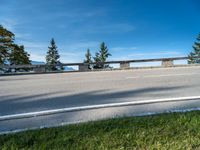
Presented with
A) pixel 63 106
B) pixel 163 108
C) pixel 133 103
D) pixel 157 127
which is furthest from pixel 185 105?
pixel 63 106

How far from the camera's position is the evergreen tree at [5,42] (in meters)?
37.8

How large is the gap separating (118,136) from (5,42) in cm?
3674

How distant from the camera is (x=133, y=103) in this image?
684cm

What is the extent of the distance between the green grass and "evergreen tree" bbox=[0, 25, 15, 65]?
35.0 meters

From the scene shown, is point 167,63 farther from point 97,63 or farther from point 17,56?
point 17,56

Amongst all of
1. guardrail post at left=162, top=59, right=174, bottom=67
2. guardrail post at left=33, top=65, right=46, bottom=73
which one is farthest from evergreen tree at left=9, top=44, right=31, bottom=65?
guardrail post at left=162, top=59, right=174, bottom=67

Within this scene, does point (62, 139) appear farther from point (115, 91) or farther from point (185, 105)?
point (115, 91)

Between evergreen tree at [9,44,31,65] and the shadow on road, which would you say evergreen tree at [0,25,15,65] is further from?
the shadow on road

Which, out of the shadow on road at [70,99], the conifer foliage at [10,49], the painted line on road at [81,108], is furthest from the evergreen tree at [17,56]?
the painted line on road at [81,108]

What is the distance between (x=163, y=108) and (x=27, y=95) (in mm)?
4196

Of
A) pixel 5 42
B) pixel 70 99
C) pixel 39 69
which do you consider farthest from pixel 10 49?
pixel 70 99

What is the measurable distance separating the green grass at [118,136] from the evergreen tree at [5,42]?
115 ft

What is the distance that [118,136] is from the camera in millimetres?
4418

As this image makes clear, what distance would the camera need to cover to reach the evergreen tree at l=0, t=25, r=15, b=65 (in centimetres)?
3784
